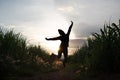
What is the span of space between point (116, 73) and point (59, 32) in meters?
7.20

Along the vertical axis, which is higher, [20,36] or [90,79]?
[20,36]

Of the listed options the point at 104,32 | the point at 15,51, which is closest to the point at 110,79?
the point at 104,32

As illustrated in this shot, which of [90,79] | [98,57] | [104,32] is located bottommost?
[90,79]

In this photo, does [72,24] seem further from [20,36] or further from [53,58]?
[53,58]

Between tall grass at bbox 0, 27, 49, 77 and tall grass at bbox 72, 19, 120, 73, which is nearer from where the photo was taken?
tall grass at bbox 72, 19, 120, 73

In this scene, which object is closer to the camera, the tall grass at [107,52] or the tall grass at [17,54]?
the tall grass at [107,52]

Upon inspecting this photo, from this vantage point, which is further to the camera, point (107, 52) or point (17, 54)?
point (17, 54)

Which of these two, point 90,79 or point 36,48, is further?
point 36,48

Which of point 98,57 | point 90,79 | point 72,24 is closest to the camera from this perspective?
point 90,79

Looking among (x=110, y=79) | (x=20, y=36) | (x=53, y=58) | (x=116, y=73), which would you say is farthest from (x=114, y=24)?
(x=53, y=58)

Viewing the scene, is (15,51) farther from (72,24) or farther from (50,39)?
(72,24)

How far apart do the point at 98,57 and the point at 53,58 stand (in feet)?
34.0

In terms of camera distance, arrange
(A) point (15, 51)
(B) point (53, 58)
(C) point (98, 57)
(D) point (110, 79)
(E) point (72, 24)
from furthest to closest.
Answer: (B) point (53, 58) → (E) point (72, 24) → (A) point (15, 51) → (C) point (98, 57) → (D) point (110, 79)

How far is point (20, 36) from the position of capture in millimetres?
15516
